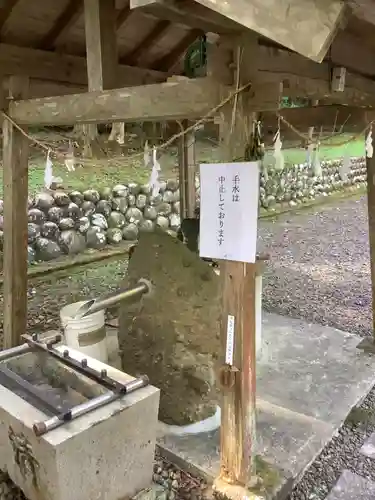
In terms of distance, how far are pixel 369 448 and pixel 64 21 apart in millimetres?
3686

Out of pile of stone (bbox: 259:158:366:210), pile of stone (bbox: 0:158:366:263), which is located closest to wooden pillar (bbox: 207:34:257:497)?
pile of stone (bbox: 0:158:366:263)

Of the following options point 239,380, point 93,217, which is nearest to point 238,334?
point 239,380

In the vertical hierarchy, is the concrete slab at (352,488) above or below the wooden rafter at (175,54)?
below

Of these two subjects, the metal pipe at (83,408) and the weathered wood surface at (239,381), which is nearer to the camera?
the metal pipe at (83,408)

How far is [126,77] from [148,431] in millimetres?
3107

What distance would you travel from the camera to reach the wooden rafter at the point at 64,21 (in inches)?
138

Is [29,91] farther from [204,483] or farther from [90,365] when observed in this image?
[204,483]

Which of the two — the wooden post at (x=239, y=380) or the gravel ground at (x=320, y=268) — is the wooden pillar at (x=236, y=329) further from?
the gravel ground at (x=320, y=268)

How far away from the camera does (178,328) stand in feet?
10.5

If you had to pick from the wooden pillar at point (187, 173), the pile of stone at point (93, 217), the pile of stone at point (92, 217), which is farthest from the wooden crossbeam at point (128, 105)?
the pile of stone at point (92, 217)

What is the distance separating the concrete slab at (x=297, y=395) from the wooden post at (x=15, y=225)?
1.51 m

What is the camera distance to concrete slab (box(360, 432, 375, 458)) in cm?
303

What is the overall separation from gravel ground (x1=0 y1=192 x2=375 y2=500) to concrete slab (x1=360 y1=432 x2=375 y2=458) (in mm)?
39

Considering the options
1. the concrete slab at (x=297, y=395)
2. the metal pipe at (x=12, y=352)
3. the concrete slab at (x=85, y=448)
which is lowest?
the concrete slab at (x=297, y=395)
